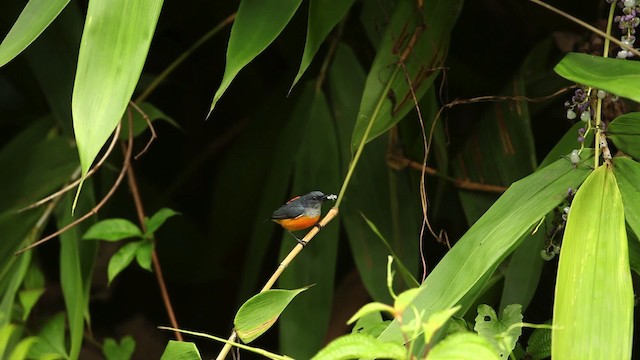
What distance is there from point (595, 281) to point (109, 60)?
0.45 metres

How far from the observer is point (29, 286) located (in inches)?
43.9

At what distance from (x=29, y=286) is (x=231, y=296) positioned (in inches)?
23.5

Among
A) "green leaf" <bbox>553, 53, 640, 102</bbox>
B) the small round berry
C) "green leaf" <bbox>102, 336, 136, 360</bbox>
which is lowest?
"green leaf" <bbox>102, 336, 136, 360</bbox>

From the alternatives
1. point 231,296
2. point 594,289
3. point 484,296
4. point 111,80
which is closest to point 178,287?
point 231,296

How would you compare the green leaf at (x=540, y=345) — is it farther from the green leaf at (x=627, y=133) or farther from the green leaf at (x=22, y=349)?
the green leaf at (x=22, y=349)

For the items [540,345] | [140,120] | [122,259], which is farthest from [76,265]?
[540,345]

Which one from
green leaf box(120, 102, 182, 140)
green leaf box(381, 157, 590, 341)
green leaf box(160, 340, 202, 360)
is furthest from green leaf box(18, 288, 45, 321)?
green leaf box(381, 157, 590, 341)

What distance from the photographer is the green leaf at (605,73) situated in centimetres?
62

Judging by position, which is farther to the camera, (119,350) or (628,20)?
(119,350)

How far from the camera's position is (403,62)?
92 cm

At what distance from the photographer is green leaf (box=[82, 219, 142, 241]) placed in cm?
101

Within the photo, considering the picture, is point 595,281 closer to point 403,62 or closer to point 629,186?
point 629,186

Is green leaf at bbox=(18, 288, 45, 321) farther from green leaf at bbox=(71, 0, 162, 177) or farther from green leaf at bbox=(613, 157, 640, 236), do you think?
green leaf at bbox=(613, 157, 640, 236)

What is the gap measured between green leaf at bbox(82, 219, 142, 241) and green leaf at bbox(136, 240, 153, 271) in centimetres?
2
